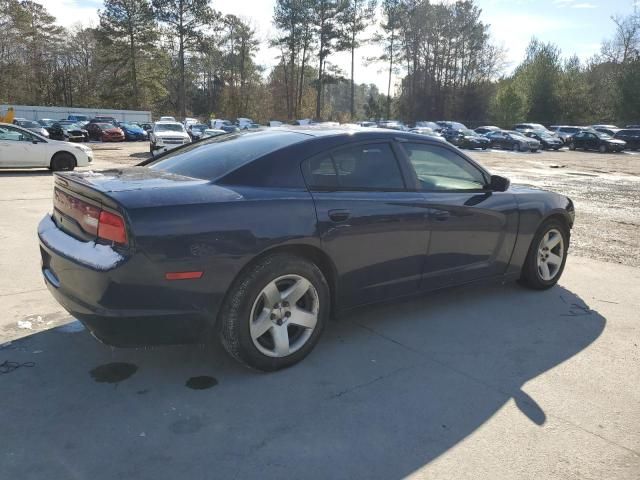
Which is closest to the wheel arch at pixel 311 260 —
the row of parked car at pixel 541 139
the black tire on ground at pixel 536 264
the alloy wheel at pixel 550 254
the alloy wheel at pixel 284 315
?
the alloy wheel at pixel 284 315

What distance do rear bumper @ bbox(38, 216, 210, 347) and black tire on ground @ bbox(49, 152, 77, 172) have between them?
1297 cm

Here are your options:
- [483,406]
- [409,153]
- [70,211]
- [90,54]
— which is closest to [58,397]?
[70,211]

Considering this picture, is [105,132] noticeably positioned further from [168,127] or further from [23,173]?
[23,173]

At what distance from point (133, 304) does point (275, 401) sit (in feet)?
3.17

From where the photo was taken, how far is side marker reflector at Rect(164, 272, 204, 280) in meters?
2.81

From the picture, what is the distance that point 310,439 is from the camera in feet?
8.65

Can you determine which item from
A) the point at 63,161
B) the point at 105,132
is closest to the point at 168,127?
the point at 63,161

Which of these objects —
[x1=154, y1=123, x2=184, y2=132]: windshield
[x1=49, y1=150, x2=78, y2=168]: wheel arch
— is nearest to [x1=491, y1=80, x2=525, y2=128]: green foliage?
[x1=154, y1=123, x2=184, y2=132]: windshield

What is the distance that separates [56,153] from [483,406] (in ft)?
47.4

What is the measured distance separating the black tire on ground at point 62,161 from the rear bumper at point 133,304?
1297cm

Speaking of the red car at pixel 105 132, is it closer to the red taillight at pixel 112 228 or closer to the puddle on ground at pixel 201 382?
the red taillight at pixel 112 228

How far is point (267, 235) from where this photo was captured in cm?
308

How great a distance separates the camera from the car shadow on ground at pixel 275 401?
96.1 inches

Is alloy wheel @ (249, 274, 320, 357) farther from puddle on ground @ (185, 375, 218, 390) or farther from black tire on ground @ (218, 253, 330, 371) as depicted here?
puddle on ground @ (185, 375, 218, 390)
